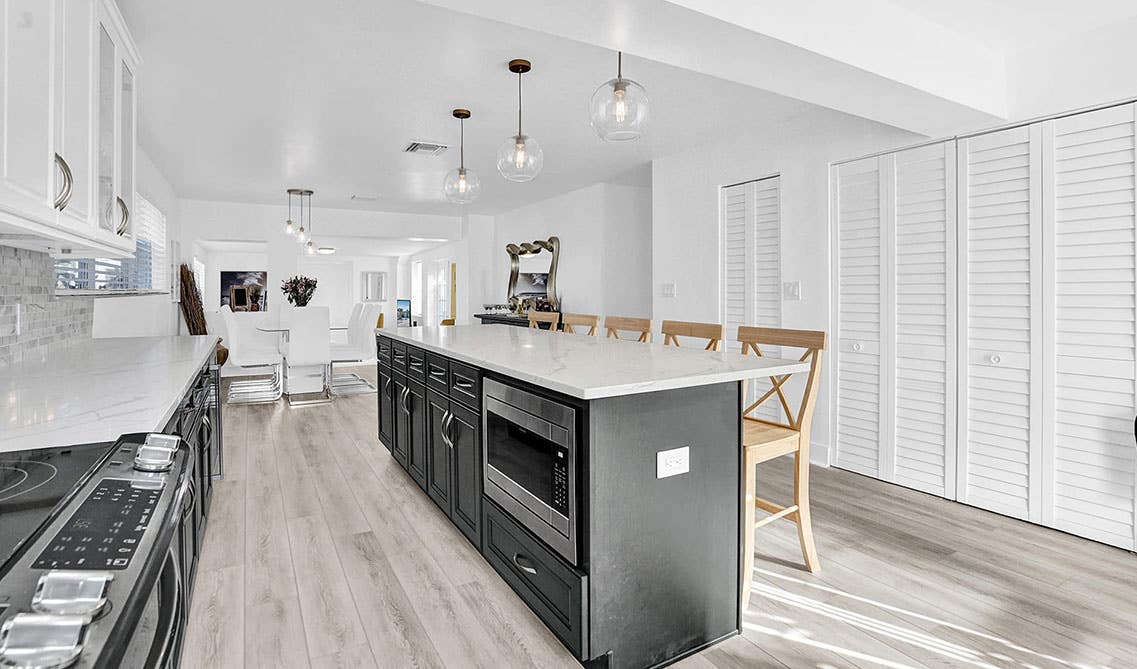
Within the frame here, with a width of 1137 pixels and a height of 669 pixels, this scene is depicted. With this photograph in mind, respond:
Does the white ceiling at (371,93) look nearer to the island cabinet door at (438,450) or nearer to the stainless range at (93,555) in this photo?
the island cabinet door at (438,450)

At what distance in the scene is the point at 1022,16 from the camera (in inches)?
Answer: 107

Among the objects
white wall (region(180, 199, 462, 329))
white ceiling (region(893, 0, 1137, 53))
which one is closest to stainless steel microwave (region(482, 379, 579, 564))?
white ceiling (region(893, 0, 1137, 53))

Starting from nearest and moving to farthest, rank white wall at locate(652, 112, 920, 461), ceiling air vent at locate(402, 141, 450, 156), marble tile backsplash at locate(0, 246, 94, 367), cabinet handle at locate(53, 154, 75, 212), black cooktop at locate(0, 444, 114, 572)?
black cooktop at locate(0, 444, 114, 572) → cabinet handle at locate(53, 154, 75, 212) → marble tile backsplash at locate(0, 246, 94, 367) → white wall at locate(652, 112, 920, 461) → ceiling air vent at locate(402, 141, 450, 156)

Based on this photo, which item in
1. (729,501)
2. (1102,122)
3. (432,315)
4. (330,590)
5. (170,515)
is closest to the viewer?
(170,515)

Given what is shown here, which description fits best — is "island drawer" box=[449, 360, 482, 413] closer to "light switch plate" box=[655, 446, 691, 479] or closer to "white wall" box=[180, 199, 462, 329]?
"light switch plate" box=[655, 446, 691, 479]

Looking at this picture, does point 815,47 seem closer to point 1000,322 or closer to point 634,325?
point 634,325

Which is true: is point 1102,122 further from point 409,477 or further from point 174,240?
point 174,240

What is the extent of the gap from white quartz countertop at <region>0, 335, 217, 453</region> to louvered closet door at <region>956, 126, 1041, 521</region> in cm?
366

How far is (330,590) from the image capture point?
7.54 feet

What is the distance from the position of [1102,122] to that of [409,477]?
13.2ft

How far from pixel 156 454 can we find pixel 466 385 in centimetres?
158

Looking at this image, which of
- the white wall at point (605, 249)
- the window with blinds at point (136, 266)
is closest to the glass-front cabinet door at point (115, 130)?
the window with blinds at point (136, 266)

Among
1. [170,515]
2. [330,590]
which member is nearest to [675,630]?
[330,590]

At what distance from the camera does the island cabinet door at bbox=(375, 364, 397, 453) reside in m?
3.89
